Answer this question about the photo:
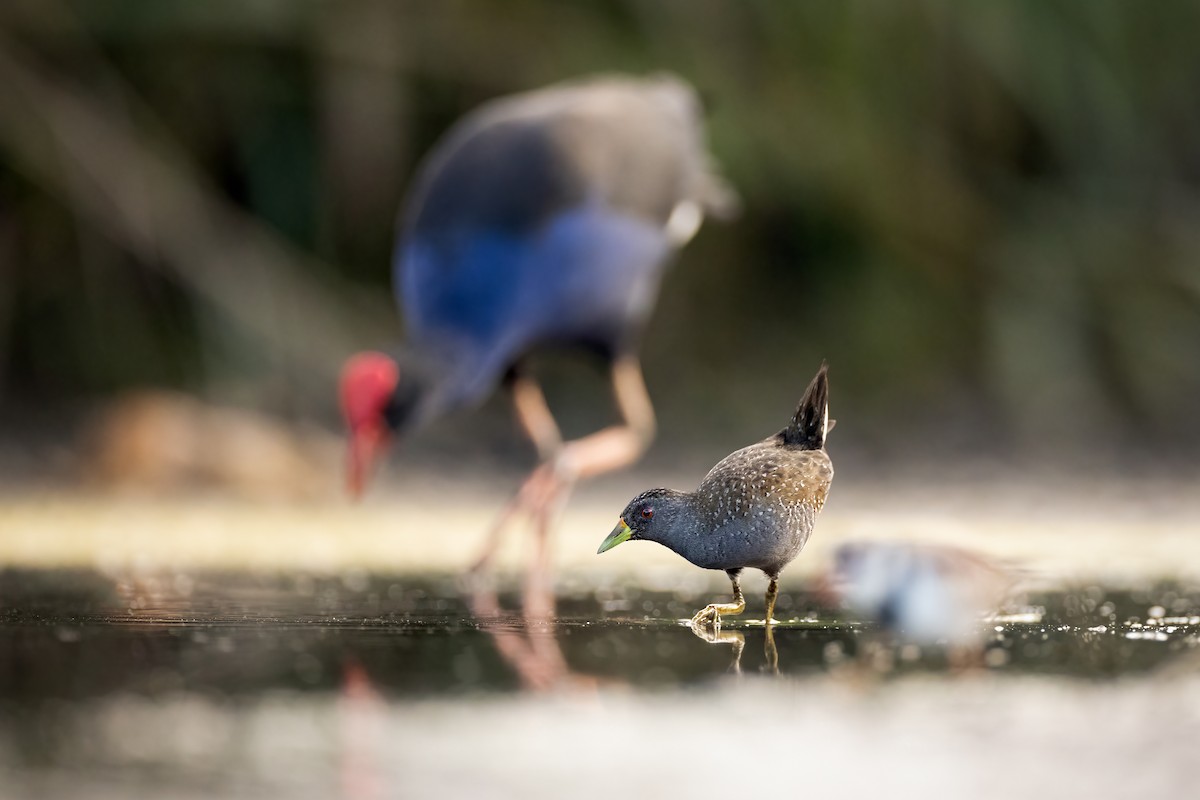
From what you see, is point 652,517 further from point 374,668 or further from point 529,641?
point 374,668

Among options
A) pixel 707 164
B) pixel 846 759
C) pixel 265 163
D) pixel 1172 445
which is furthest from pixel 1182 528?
pixel 265 163

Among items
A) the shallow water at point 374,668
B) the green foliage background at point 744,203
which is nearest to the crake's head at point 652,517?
the shallow water at point 374,668

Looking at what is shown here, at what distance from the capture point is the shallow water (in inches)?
84.8

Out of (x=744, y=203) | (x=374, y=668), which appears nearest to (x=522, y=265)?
(x=744, y=203)

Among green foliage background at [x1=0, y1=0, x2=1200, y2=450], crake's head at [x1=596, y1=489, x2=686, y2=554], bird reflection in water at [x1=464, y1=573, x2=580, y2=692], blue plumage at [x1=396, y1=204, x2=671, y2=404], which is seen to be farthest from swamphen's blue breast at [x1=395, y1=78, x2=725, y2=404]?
crake's head at [x1=596, y1=489, x2=686, y2=554]

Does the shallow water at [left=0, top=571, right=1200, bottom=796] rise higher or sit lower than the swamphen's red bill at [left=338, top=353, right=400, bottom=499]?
lower

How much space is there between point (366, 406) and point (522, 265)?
66cm

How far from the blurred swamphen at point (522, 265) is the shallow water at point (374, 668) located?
6.19 feet

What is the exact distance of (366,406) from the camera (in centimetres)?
556

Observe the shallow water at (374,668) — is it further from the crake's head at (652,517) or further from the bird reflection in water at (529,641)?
the crake's head at (652,517)

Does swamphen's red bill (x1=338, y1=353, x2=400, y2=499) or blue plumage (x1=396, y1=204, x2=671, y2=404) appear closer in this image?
swamphen's red bill (x1=338, y1=353, x2=400, y2=499)

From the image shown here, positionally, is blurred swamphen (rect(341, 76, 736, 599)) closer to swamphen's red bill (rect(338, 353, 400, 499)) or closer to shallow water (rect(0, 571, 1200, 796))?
swamphen's red bill (rect(338, 353, 400, 499))


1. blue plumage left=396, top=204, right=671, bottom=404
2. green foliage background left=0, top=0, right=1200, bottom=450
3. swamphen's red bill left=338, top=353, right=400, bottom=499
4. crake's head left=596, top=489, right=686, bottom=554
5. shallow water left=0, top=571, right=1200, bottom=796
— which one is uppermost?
green foliage background left=0, top=0, right=1200, bottom=450

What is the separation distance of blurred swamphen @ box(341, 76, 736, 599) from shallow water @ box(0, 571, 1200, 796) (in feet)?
Result: 6.19
